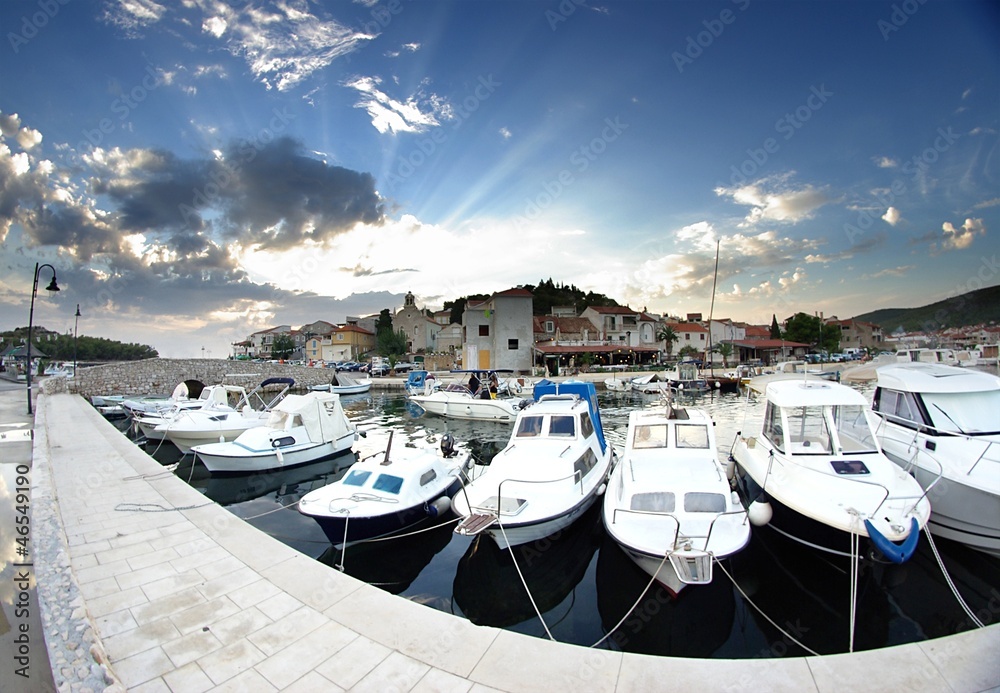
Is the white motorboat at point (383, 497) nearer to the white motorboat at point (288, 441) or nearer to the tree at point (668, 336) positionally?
the white motorboat at point (288, 441)

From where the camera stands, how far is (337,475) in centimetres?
1588

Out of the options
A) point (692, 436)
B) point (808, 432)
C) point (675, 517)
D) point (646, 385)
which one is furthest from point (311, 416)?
point (646, 385)

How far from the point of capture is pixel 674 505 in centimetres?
764

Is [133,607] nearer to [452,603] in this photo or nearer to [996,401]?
[452,603]

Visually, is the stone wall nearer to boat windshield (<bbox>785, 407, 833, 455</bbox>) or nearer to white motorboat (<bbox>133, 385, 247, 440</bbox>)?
white motorboat (<bbox>133, 385, 247, 440</bbox>)

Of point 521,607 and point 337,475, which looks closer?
point 521,607

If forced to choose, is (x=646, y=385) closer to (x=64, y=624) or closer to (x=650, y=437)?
(x=650, y=437)

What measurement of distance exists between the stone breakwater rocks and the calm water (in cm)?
390

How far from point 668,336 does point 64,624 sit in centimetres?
7646

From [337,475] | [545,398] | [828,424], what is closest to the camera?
[828,424]

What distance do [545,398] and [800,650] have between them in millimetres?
8498

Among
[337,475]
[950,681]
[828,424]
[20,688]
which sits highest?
[828,424]

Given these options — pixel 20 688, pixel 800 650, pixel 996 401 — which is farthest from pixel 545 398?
pixel 20 688

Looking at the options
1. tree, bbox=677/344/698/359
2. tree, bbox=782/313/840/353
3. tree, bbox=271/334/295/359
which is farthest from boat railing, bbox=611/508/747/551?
tree, bbox=271/334/295/359
